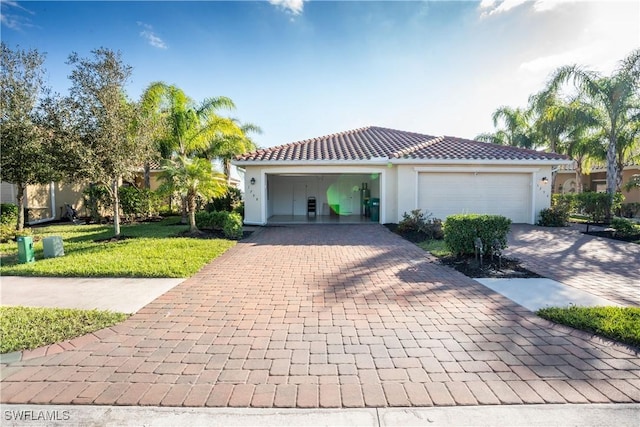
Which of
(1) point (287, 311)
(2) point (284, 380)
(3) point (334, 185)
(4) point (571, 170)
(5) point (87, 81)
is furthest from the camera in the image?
(4) point (571, 170)

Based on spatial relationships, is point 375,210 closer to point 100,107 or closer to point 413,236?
point 413,236

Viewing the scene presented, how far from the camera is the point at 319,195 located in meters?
21.0

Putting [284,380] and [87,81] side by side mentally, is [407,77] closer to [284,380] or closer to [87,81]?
[87,81]

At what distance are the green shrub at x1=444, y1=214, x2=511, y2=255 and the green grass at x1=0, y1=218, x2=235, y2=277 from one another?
6.03 meters

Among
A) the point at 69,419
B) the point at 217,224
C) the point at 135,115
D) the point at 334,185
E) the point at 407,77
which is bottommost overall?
the point at 69,419

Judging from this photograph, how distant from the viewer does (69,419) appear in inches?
98.5

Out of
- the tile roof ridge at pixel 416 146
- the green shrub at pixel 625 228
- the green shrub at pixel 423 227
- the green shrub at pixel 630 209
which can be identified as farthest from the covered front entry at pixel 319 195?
the green shrub at pixel 630 209

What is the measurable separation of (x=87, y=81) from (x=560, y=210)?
61.3 ft

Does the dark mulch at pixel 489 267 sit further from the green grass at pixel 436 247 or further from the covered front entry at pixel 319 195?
the covered front entry at pixel 319 195

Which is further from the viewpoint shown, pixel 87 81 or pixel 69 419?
pixel 87 81

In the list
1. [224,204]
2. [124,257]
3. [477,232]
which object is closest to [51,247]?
[124,257]

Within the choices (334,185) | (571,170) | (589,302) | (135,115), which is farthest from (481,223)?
(571,170)

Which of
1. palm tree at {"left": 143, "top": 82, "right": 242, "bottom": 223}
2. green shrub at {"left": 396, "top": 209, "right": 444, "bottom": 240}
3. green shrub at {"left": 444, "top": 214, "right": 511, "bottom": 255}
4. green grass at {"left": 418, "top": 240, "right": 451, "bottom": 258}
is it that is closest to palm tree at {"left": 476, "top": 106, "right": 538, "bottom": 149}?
green shrub at {"left": 396, "top": 209, "right": 444, "bottom": 240}

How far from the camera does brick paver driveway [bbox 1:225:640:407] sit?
2.76 meters
